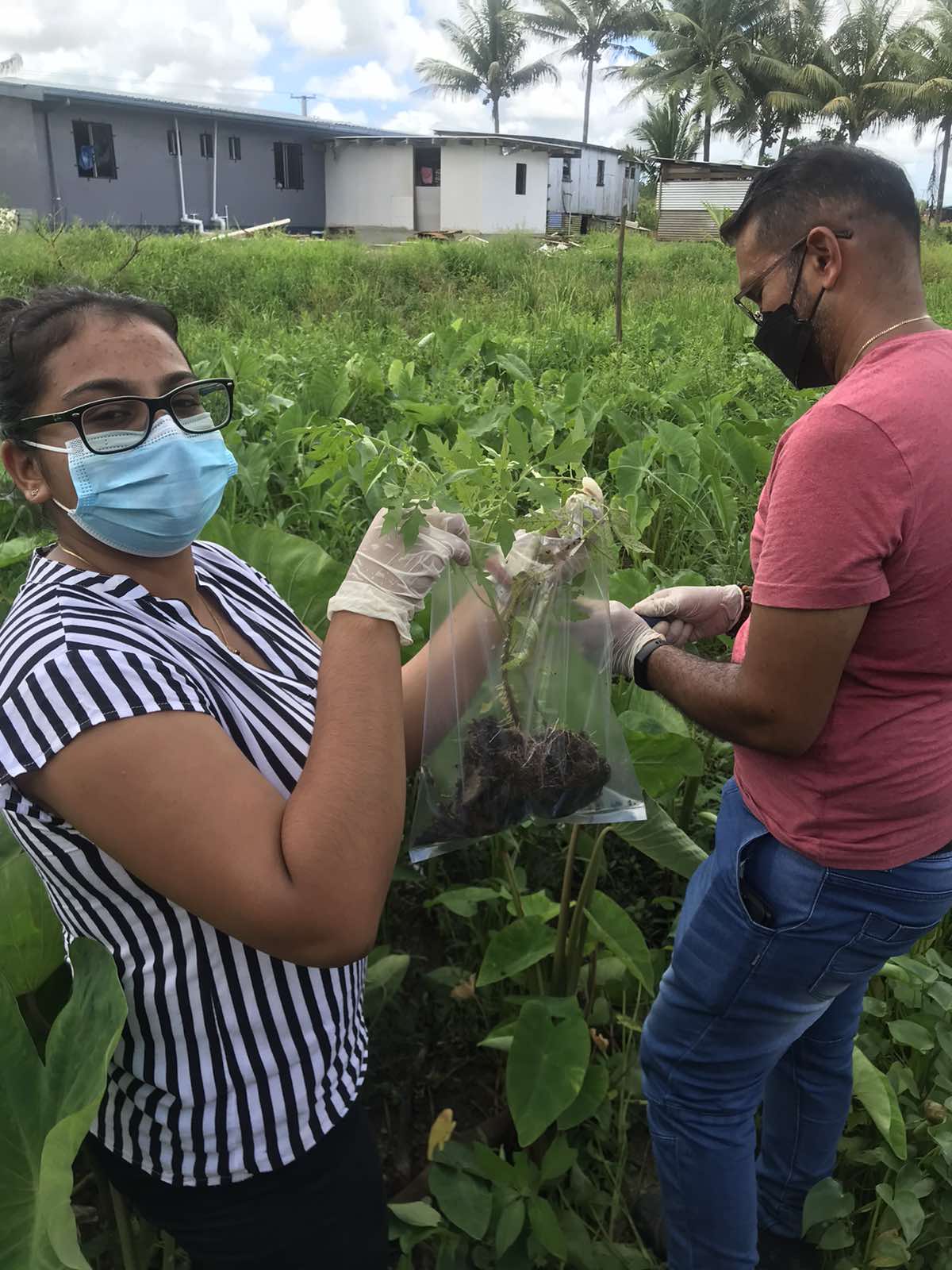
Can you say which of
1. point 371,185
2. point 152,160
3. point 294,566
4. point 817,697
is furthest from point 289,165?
point 817,697

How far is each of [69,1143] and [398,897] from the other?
1.56 metres

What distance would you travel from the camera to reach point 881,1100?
1658 millimetres

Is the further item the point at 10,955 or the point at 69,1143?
the point at 10,955

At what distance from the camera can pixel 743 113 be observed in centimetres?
3356

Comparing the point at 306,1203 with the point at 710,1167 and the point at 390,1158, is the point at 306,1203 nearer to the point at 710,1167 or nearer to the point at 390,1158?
the point at 710,1167

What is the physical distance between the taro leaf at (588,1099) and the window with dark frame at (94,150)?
23.3 m

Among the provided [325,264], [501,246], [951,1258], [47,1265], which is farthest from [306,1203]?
[501,246]

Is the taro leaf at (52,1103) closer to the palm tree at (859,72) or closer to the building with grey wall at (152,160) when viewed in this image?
the building with grey wall at (152,160)

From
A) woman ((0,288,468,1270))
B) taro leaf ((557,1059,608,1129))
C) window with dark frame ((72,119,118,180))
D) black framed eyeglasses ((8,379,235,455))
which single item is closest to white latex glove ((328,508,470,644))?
woman ((0,288,468,1270))

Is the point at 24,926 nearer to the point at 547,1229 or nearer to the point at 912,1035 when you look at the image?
the point at 547,1229

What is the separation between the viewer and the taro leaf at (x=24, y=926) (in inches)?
50.1

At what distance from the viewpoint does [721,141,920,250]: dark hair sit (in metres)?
1.30

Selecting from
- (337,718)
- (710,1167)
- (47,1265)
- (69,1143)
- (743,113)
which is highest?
(743,113)

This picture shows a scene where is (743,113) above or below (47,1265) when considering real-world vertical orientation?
above
